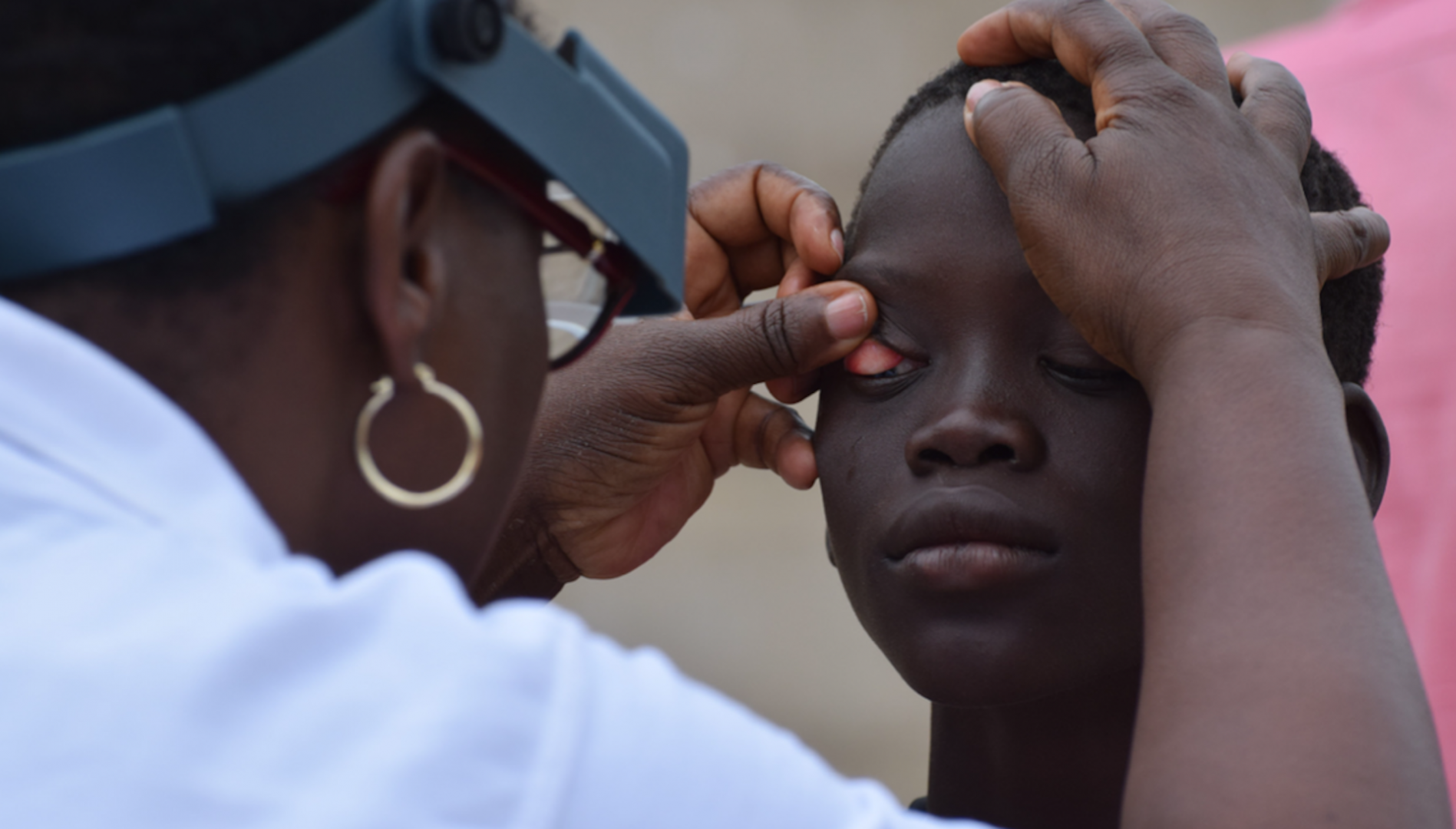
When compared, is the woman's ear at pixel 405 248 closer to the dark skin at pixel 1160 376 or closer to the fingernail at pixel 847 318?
the dark skin at pixel 1160 376

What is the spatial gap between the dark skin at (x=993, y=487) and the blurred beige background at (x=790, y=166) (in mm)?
3086

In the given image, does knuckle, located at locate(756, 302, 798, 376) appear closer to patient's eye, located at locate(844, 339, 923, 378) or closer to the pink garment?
patient's eye, located at locate(844, 339, 923, 378)

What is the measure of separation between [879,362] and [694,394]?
0.27 metres

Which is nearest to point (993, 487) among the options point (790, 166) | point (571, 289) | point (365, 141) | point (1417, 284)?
point (571, 289)

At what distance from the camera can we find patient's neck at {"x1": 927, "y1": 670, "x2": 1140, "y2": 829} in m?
1.53

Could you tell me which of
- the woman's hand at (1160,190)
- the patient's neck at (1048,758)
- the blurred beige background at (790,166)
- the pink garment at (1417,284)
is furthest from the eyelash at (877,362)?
the blurred beige background at (790,166)

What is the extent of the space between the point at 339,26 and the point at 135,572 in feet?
1.14

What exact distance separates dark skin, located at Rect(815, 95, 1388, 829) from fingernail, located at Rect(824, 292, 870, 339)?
3 centimetres

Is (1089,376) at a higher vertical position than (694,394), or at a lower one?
higher

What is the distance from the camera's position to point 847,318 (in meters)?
1.52

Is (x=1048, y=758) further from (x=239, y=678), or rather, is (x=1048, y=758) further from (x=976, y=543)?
(x=239, y=678)

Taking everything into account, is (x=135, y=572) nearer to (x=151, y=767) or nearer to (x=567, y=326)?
(x=151, y=767)

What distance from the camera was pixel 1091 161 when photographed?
1.20 m

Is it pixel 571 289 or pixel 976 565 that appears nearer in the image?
pixel 571 289
